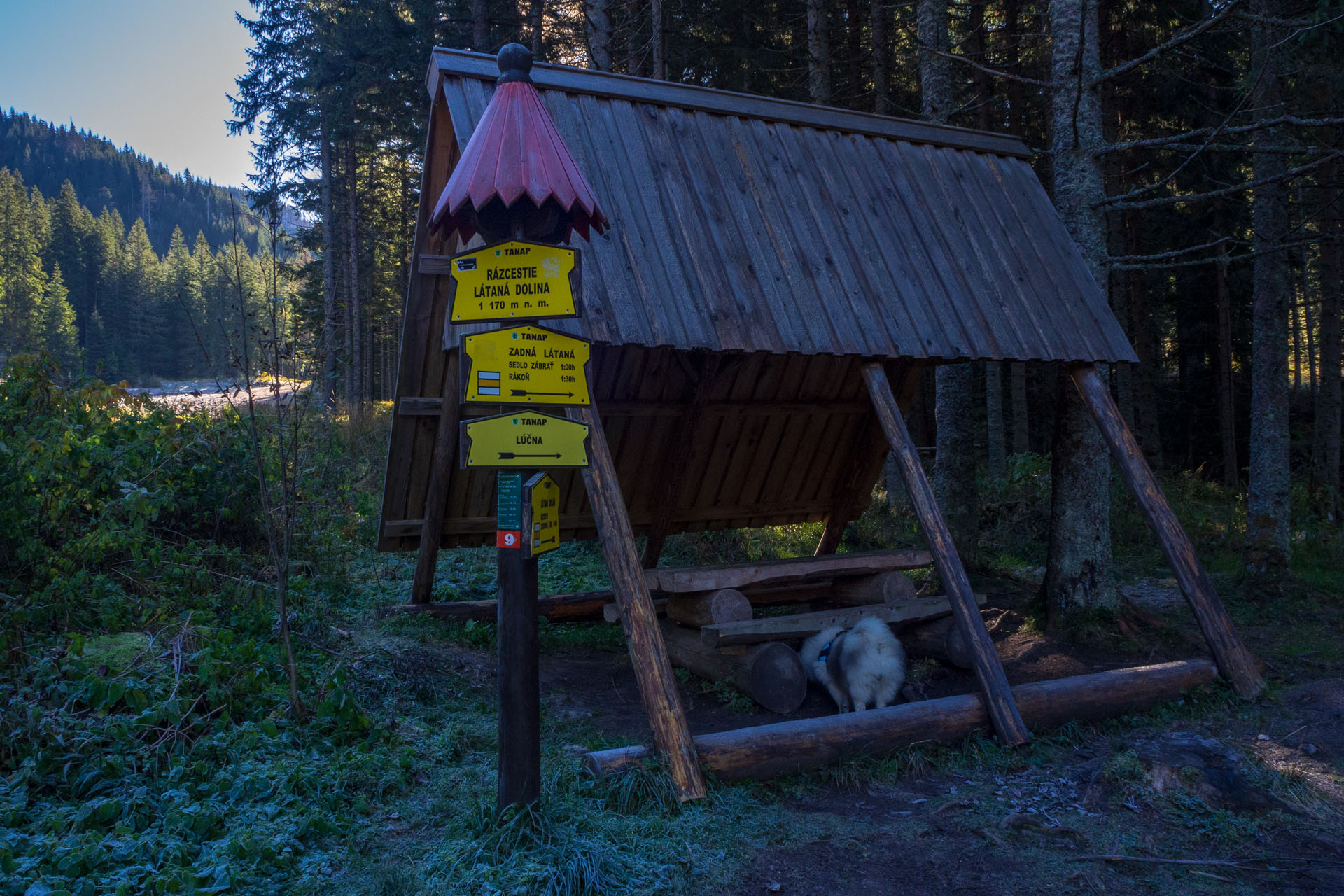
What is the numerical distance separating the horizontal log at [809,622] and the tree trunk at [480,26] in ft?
46.3

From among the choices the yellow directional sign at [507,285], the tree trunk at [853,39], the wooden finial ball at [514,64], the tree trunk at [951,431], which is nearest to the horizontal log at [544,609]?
the tree trunk at [951,431]

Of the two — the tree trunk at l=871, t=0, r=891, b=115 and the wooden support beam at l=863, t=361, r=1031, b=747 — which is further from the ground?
the tree trunk at l=871, t=0, r=891, b=115

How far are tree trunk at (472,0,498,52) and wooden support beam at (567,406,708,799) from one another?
14207 mm

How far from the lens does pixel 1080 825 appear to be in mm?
4117

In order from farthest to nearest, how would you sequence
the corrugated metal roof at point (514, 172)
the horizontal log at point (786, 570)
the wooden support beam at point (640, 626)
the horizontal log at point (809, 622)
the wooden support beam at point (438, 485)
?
1. the wooden support beam at point (438, 485)
2. the horizontal log at point (786, 570)
3. the horizontal log at point (809, 622)
4. the wooden support beam at point (640, 626)
5. the corrugated metal roof at point (514, 172)

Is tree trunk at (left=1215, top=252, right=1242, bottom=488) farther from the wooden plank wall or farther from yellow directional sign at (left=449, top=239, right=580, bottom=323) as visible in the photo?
yellow directional sign at (left=449, top=239, right=580, bottom=323)

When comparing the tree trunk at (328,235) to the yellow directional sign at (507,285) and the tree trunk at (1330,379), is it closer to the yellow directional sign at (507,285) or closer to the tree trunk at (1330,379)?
the yellow directional sign at (507,285)

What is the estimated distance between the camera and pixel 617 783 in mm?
4055

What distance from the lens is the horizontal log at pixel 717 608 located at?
6590 millimetres

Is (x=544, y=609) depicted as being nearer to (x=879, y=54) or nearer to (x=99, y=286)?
(x=879, y=54)

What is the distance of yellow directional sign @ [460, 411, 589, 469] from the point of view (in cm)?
340

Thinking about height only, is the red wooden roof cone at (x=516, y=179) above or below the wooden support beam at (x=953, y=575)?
above

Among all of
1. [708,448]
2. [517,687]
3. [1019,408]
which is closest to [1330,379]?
[1019,408]

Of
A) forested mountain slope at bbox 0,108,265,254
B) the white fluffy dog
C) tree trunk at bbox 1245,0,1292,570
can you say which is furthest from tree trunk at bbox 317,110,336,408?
forested mountain slope at bbox 0,108,265,254
